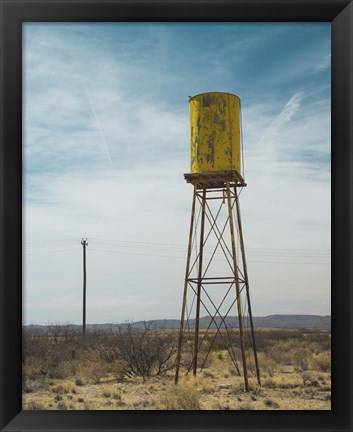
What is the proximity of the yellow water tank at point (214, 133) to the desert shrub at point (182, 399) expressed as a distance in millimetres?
4528

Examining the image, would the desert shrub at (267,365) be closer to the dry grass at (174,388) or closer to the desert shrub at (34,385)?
the dry grass at (174,388)

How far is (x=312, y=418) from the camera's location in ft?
11.8

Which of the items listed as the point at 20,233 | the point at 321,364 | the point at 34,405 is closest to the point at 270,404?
the point at 34,405

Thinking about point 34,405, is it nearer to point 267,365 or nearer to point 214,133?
point 214,133

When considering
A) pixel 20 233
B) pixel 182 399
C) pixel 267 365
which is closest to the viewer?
pixel 20 233

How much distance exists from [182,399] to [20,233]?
8.67 m

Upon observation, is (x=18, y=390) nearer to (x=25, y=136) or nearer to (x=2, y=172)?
(x=2, y=172)

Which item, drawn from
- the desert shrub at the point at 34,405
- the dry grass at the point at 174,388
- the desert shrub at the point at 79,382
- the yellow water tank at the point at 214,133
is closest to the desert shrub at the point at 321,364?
the dry grass at the point at 174,388

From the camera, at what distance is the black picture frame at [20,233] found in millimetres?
3584

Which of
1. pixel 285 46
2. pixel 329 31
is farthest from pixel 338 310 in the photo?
pixel 285 46

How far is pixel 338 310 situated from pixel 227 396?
922 centimetres

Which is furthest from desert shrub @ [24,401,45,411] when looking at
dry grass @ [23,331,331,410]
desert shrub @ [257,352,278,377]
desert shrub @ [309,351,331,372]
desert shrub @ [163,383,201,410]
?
desert shrub @ [309,351,331,372]

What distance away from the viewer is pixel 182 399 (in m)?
11.5

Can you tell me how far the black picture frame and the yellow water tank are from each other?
813 centimetres
